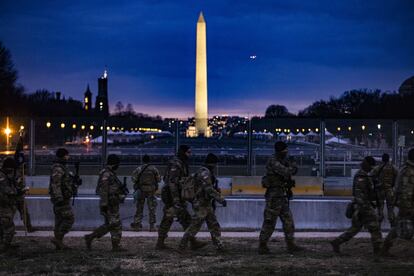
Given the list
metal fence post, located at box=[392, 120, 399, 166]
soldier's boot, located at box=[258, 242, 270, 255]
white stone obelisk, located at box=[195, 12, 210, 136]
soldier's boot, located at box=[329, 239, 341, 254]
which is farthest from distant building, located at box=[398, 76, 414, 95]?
soldier's boot, located at box=[258, 242, 270, 255]

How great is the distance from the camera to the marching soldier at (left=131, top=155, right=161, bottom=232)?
15227mm

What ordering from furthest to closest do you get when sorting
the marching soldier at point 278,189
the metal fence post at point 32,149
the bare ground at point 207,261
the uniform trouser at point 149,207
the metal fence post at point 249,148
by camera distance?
the metal fence post at point 32,149 < the metal fence post at point 249,148 < the uniform trouser at point 149,207 < the marching soldier at point 278,189 < the bare ground at point 207,261

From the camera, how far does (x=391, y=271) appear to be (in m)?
9.84

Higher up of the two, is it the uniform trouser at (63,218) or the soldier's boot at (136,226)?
the uniform trouser at (63,218)

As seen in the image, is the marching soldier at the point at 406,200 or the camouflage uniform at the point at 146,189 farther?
the camouflage uniform at the point at 146,189

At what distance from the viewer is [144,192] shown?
15297 millimetres

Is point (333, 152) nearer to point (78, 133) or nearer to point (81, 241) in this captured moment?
point (78, 133)

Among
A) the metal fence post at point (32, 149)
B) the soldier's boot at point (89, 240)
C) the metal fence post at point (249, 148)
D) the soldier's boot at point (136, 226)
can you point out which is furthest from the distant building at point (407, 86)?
the soldier's boot at point (89, 240)

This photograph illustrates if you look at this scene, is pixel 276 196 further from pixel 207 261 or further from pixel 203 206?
pixel 207 261

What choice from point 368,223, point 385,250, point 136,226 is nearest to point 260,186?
point 136,226

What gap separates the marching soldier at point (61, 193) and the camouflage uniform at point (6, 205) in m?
0.71

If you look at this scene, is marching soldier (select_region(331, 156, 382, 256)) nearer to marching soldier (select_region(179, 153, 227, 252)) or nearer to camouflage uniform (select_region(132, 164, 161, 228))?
marching soldier (select_region(179, 153, 227, 252))

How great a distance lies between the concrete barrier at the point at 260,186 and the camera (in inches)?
916

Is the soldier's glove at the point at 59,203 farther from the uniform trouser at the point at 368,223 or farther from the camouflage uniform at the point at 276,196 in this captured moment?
the uniform trouser at the point at 368,223
